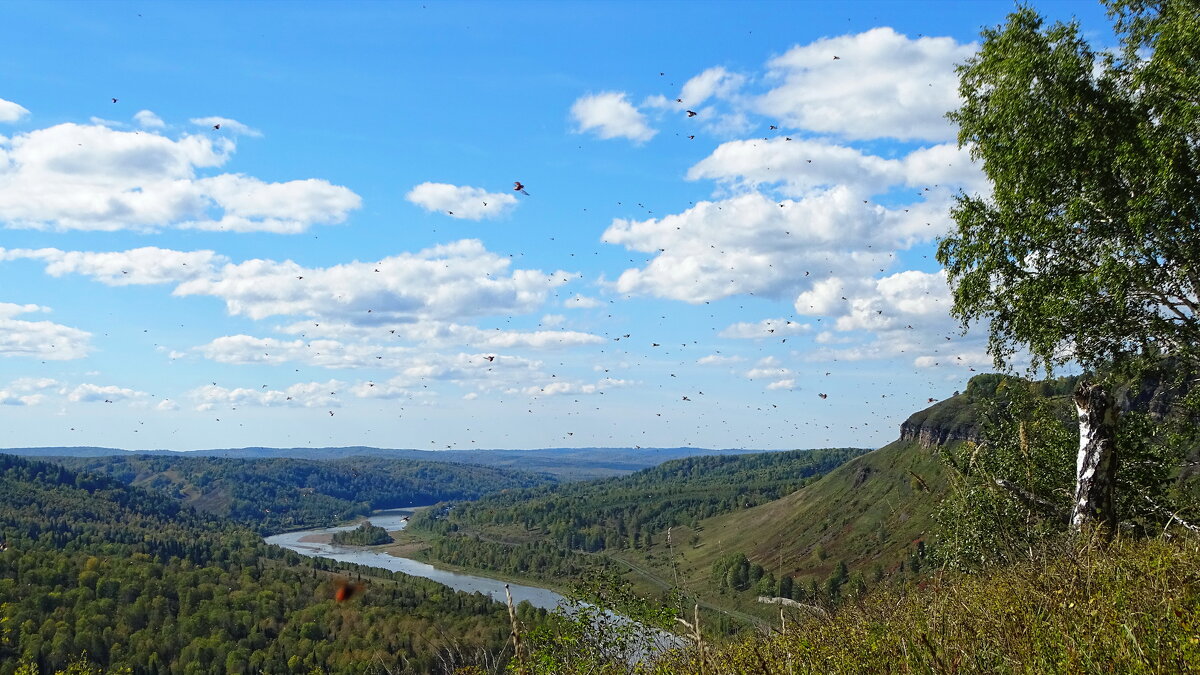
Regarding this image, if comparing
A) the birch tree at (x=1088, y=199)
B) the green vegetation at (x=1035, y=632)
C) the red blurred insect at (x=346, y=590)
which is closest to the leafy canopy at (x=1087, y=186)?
the birch tree at (x=1088, y=199)

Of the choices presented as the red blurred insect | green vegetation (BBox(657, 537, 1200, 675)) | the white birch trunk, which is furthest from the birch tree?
the red blurred insect

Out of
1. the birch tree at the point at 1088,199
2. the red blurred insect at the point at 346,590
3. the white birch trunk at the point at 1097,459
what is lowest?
the red blurred insect at the point at 346,590

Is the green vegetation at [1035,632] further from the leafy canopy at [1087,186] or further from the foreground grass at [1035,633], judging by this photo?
the leafy canopy at [1087,186]

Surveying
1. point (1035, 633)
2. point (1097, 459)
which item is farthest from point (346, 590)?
point (1097, 459)

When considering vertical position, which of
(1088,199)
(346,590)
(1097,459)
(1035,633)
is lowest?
(346,590)

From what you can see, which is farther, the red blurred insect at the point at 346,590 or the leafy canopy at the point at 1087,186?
the leafy canopy at the point at 1087,186

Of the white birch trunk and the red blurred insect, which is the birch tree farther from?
the red blurred insect

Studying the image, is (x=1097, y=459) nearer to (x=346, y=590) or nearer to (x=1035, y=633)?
(x=1035, y=633)
